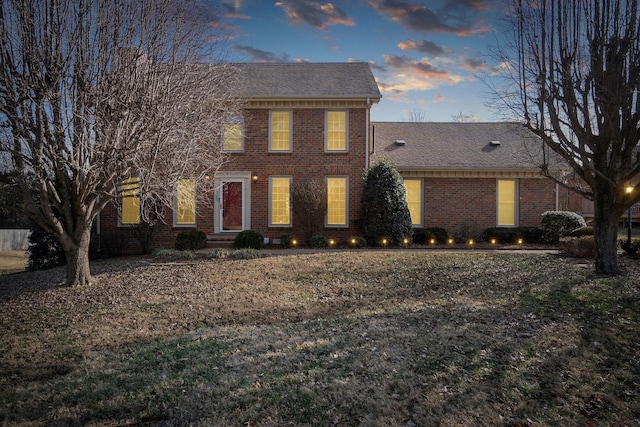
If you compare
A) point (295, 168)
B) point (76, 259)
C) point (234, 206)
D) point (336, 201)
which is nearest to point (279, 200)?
point (295, 168)

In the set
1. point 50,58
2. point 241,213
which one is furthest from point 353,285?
point 241,213

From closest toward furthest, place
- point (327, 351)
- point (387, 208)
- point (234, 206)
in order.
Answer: point (327, 351) → point (387, 208) → point (234, 206)

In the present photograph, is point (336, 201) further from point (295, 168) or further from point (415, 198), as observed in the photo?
point (415, 198)

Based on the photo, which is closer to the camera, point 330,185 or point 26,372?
point 26,372

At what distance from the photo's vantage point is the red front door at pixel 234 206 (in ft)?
52.4

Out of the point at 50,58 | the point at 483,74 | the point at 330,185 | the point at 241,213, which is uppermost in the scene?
the point at 483,74

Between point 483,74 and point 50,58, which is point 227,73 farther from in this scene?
point 483,74

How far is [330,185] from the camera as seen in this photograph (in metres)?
15.8

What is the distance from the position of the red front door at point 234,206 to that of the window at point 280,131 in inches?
75.9

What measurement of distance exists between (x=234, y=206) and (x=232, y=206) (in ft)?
0.25

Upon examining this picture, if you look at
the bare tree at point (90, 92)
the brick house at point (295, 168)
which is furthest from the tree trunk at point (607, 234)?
the bare tree at point (90, 92)

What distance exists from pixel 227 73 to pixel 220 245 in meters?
5.80

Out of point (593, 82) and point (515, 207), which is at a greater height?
point (593, 82)

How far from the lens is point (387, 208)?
14297 millimetres
